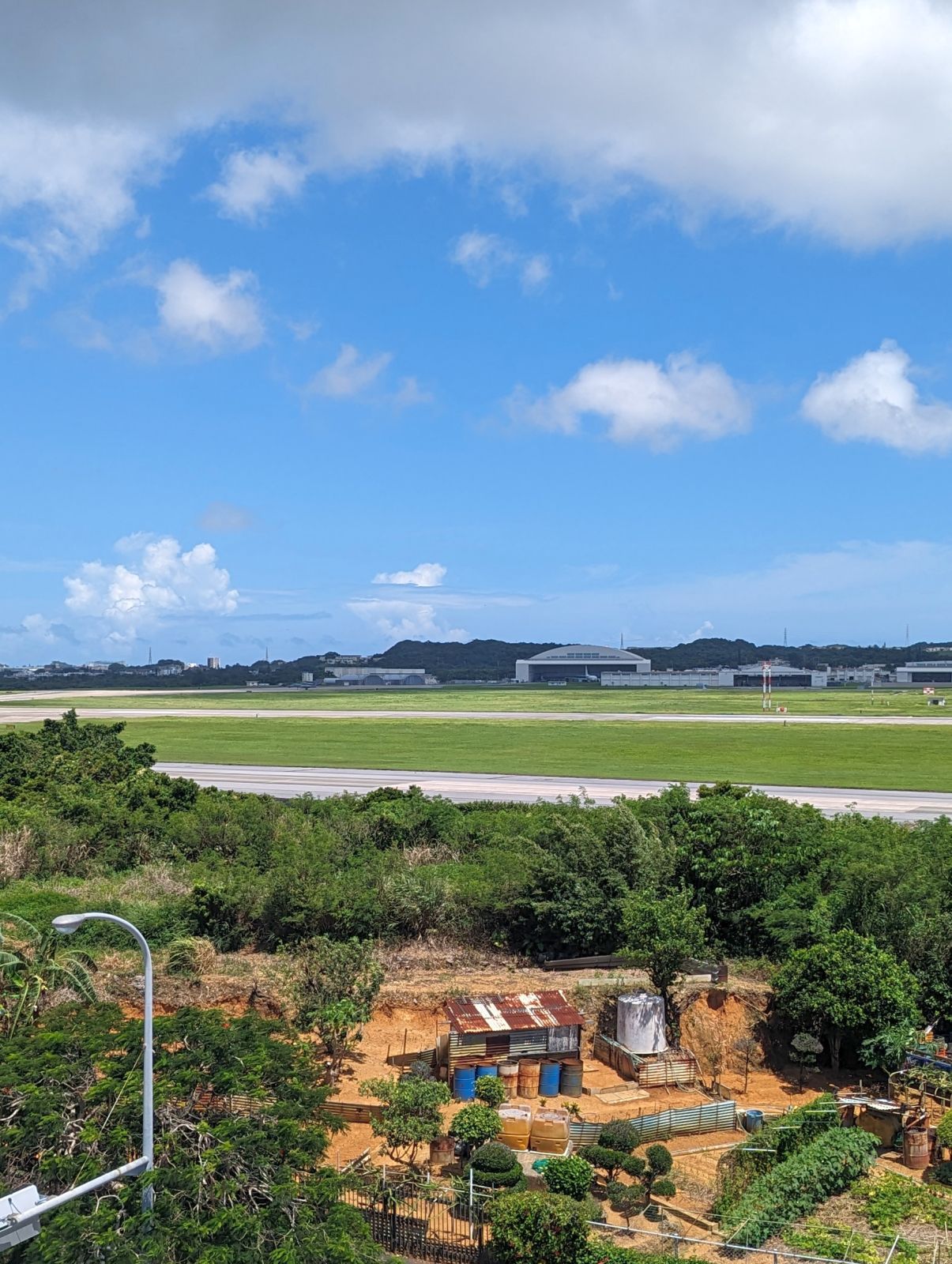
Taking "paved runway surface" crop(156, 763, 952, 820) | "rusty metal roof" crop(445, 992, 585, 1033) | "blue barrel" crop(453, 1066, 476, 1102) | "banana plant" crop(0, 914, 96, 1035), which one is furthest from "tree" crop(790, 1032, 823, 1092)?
"paved runway surface" crop(156, 763, 952, 820)

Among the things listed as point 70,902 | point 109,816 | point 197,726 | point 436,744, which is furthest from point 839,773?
point 197,726

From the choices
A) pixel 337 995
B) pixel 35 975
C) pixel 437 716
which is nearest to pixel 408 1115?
pixel 337 995

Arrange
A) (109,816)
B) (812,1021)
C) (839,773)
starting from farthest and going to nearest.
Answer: (839,773) < (109,816) < (812,1021)

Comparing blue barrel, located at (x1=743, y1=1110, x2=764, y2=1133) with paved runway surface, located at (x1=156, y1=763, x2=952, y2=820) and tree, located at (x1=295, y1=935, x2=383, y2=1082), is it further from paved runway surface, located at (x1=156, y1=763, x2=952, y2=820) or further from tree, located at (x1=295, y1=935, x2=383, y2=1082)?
paved runway surface, located at (x1=156, y1=763, x2=952, y2=820)

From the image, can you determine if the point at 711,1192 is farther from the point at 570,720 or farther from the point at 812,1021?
the point at 570,720

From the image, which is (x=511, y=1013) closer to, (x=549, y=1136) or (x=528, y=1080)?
(x=528, y=1080)
